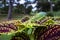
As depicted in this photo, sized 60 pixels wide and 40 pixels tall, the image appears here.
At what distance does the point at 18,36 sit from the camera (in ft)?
2.12

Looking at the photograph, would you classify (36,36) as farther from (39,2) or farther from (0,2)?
(39,2)

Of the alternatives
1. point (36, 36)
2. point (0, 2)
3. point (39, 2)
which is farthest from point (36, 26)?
point (39, 2)

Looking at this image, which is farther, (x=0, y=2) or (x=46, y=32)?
(x=0, y=2)

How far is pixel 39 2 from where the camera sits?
71.3 ft

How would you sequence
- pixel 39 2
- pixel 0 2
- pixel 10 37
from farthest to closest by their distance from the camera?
pixel 39 2 → pixel 0 2 → pixel 10 37

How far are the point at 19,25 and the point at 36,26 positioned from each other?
6 centimetres

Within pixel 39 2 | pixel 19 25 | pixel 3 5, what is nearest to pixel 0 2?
pixel 3 5

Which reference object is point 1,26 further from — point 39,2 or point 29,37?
point 39,2

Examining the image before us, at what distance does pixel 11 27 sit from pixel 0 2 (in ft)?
63.9

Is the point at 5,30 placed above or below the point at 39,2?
above

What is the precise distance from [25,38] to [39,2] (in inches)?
833

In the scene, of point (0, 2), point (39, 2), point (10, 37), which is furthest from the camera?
point (39, 2)

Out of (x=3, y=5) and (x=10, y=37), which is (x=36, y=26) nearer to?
(x=10, y=37)

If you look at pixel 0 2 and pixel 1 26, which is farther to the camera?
pixel 0 2
